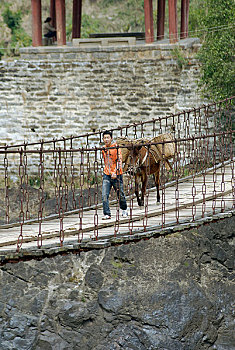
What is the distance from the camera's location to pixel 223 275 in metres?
12.2

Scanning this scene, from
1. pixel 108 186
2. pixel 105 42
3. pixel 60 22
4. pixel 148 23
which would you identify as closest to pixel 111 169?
pixel 108 186

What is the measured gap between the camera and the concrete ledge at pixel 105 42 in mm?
15027

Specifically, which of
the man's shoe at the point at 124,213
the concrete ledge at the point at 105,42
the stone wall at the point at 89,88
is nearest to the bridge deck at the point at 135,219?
the man's shoe at the point at 124,213

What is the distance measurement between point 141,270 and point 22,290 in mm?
1820

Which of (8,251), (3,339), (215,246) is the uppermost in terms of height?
(8,251)

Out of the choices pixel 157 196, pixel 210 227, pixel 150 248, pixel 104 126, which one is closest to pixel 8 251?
pixel 157 196

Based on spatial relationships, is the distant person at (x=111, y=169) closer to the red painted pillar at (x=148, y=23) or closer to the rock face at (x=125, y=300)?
the rock face at (x=125, y=300)

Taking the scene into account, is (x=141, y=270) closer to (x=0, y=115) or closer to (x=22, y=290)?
(x=22, y=290)

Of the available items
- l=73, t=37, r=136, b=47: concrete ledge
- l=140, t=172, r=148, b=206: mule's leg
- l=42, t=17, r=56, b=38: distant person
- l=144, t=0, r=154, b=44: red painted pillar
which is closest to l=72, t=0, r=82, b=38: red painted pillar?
l=42, t=17, r=56, b=38: distant person

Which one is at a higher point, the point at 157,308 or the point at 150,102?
the point at 150,102

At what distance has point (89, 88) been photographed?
48.4ft

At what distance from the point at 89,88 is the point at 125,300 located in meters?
4.92

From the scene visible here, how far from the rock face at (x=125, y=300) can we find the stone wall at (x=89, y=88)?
3.31 metres

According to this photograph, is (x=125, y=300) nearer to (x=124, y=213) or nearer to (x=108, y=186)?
(x=124, y=213)
